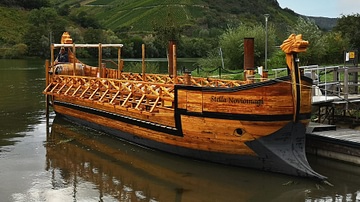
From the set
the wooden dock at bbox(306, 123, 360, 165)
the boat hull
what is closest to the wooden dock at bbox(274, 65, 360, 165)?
the wooden dock at bbox(306, 123, 360, 165)

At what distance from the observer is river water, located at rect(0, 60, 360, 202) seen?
408 inches

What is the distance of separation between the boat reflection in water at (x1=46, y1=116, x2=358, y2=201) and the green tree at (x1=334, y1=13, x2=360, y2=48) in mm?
30239

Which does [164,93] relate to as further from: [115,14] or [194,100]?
[115,14]

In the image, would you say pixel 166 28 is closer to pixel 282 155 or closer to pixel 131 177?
pixel 131 177

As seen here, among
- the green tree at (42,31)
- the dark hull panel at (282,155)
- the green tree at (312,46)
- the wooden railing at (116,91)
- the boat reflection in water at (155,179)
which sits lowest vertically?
the boat reflection in water at (155,179)

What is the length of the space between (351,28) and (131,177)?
3418 centimetres

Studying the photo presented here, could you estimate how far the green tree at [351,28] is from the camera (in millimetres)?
39812

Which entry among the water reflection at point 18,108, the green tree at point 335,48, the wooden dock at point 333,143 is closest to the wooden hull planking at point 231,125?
the wooden dock at point 333,143

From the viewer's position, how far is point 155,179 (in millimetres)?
11562

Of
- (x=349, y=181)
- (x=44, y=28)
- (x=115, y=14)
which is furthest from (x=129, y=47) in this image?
(x=115, y=14)

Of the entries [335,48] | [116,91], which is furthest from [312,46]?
[116,91]

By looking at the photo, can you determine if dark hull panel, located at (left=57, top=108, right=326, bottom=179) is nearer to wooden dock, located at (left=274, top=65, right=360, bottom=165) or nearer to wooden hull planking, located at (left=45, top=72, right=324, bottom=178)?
wooden hull planking, located at (left=45, top=72, right=324, bottom=178)

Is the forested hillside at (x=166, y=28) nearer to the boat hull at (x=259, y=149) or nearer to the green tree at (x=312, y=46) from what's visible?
the green tree at (x=312, y=46)

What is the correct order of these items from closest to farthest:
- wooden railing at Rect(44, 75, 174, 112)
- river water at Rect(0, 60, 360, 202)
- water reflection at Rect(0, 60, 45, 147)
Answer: river water at Rect(0, 60, 360, 202), wooden railing at Rect(44, 75, 174, 112), water reflection at Rect(0, 60, 45, 147)
